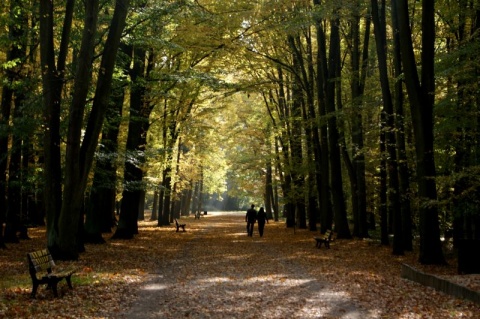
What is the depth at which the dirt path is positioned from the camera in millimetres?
8594

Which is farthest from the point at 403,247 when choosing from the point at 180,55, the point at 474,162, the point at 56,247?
the point at 180,55

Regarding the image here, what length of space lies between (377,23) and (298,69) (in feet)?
39.9

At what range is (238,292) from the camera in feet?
34.3

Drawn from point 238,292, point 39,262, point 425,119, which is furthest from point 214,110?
point 39,262

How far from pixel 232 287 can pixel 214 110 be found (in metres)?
19.5

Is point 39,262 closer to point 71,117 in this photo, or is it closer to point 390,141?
point 71,117

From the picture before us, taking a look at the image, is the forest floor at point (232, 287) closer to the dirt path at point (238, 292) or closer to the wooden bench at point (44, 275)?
the dirt path at point (238, 292)

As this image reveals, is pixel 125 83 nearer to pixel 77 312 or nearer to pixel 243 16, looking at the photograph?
pixel 243 16

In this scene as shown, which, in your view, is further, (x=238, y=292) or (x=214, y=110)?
(x=214, y=110)

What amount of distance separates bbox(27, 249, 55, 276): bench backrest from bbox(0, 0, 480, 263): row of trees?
324 cm

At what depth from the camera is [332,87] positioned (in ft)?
76.4

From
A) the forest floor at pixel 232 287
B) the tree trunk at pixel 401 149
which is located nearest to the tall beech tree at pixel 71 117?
the forest floor at pixel 232 287

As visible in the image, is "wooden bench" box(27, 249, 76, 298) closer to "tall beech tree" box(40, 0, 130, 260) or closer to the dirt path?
the dirt path

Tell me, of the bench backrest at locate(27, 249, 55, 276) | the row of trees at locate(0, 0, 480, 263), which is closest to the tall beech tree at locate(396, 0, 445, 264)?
the row of trees at locate(0, 0, 480, 263)
